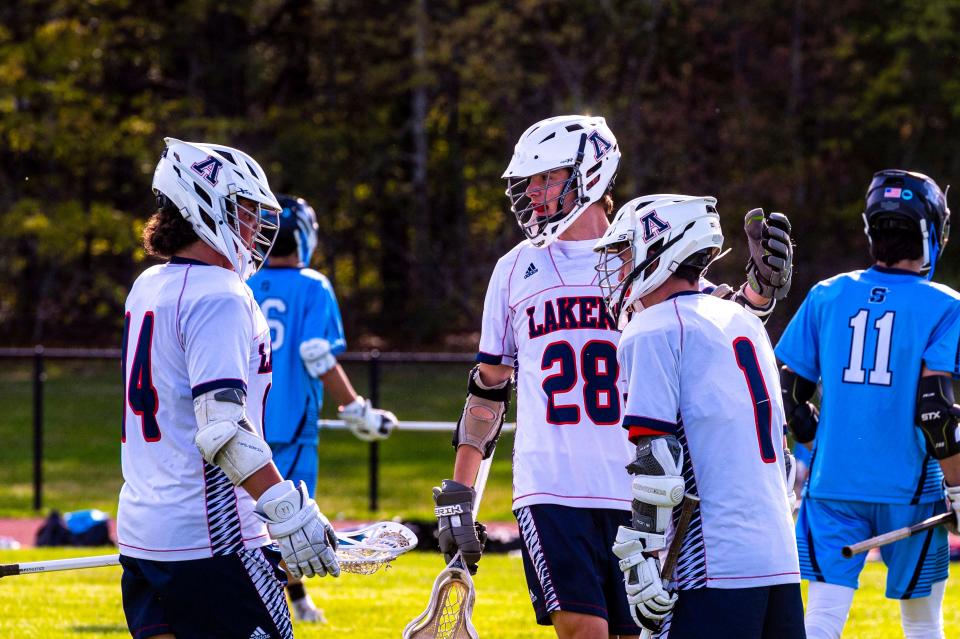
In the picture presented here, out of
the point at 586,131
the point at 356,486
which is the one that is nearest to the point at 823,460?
the point at 586,131

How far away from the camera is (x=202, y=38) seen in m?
27.3

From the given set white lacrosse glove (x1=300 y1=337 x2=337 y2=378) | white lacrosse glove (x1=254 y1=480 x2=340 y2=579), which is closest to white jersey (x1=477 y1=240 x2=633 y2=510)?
white lacrosse glove (x1=254 y1=480 x2=340 y2=579)

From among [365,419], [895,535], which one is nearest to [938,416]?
[895,535]

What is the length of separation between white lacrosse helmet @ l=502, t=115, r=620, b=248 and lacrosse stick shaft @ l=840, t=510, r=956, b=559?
66.6 inches

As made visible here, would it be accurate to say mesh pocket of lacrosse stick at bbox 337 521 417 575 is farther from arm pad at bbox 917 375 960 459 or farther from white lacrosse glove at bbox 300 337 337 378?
white lacrosse glove at bbox 300 337 337 378

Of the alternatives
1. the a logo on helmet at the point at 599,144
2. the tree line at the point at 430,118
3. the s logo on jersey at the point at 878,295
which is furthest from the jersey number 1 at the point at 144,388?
the tree line at the point at 430,118

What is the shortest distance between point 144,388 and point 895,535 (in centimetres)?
301

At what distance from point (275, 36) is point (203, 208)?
2427cm

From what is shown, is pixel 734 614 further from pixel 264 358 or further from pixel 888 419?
pixel 888 419

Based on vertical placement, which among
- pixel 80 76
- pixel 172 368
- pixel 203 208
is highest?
pixel 80 76

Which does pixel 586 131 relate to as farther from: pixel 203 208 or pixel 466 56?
pixel 466 56

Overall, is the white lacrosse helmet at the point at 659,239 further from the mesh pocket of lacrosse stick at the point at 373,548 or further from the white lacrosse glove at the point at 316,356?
the white lacrosse glove at the point at 316,356

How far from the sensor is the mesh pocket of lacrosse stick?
4.70m

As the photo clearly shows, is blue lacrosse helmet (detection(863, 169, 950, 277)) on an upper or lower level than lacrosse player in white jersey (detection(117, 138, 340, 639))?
upper
